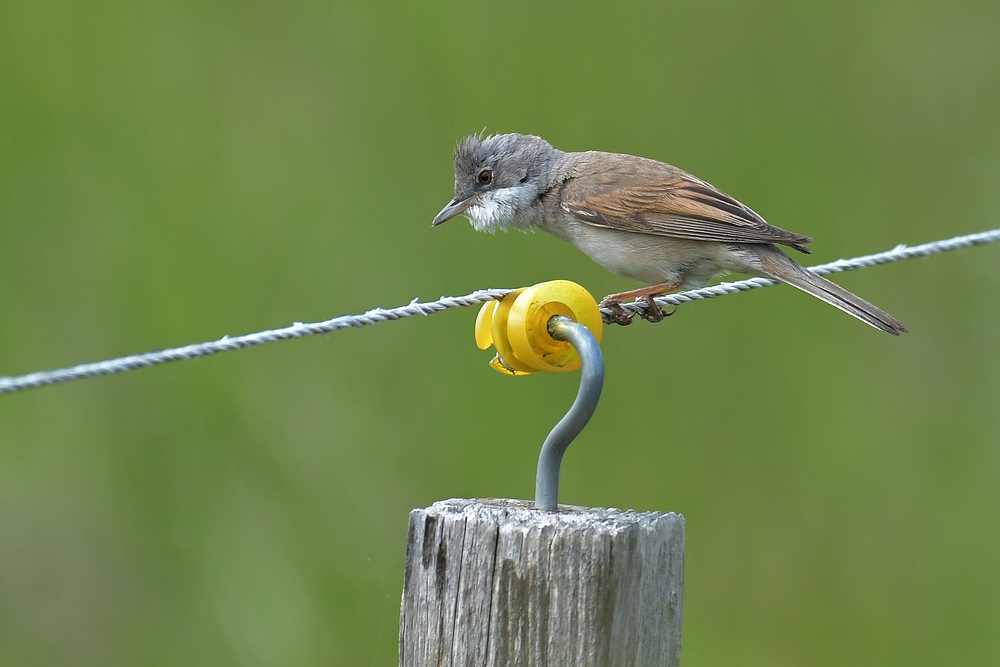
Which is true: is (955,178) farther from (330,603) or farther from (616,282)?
(330,603)

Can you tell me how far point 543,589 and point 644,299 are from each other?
2099 mm

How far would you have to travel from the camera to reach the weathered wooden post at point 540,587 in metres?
1.80

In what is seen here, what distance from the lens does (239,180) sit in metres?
5.51

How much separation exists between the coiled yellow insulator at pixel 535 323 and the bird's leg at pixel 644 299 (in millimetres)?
1418

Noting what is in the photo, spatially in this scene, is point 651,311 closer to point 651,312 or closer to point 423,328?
point 651,312

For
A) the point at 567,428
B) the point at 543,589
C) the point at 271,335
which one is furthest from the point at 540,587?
the point at 271,335

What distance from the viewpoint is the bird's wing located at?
413 centimetres

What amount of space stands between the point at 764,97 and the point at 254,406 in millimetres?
3215

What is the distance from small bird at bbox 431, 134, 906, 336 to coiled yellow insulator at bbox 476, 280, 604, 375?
1444 millimetres

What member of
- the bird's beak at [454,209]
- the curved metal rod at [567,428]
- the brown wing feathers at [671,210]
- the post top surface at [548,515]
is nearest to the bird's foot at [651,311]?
the brown wing feathers at [671,210]

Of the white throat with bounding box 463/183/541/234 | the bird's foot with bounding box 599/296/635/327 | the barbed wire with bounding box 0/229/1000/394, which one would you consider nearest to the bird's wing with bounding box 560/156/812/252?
the white throat with bounding box 463/183/541/234

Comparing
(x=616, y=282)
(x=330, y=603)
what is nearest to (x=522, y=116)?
(x=616, y=282)

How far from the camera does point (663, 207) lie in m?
4.30

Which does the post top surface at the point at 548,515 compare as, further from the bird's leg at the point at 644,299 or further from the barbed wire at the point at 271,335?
the bird's leg at the point at 644,299
